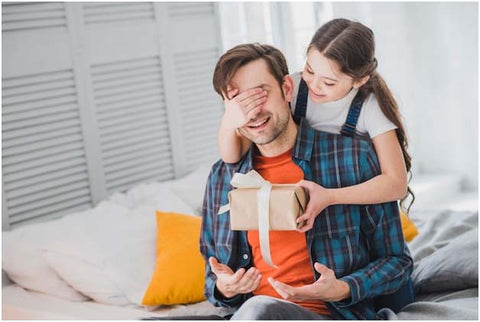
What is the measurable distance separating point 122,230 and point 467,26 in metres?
2.72

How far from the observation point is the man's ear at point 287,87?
1.80 meters

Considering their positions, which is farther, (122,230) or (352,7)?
(352,7)

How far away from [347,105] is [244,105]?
24cm

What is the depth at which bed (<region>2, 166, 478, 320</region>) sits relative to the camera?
7.13 ft

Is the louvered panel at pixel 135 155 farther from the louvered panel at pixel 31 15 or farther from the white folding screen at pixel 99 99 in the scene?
the louvered panel at pixel 31 15

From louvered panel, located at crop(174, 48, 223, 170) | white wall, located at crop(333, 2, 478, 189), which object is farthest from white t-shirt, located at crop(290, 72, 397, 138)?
white wall, located at crop(333, 2, 478, 189)

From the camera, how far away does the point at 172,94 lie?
11.2 ft

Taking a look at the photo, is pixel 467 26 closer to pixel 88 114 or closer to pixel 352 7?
pixel 352 7

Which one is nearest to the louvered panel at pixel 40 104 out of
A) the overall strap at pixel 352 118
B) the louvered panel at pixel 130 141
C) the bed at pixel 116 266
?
the louvered panel at pixel 130 141

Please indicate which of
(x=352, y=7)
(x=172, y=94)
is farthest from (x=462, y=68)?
(x=172, y=94)

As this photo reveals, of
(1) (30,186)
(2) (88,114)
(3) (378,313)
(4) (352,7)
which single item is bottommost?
(3) (378,313)

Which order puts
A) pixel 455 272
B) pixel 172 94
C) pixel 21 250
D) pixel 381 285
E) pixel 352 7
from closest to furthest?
1. pixel 381 285
2. pixel 455 272
3. pixel 21 250
4. pixel 172 94
5. pixel 352 7

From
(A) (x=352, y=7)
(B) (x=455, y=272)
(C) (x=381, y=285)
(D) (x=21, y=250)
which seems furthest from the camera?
(A) (x=352, y=7)

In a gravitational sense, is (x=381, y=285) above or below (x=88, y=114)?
below
